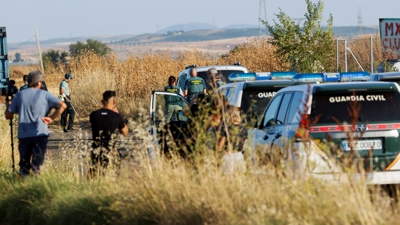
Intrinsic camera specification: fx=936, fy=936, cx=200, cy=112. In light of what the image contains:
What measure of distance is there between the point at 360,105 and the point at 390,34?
2168 centimetres

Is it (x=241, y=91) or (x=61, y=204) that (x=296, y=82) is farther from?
(x=61, y=204)

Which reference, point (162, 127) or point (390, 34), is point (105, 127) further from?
point (390, 34)

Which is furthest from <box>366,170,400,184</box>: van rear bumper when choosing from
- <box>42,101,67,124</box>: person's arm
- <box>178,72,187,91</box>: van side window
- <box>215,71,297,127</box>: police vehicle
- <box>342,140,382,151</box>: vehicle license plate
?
<box>178,72,187,91</box>: van side window

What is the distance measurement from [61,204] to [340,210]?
4.11m

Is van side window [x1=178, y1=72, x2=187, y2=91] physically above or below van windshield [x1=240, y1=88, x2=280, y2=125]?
below

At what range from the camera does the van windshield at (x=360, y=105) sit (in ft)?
36.0

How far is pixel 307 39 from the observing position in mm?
27938

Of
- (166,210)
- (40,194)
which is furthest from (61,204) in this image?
(166,210)

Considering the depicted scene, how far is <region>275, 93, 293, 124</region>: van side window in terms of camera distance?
11719mm

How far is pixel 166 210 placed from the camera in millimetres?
8328

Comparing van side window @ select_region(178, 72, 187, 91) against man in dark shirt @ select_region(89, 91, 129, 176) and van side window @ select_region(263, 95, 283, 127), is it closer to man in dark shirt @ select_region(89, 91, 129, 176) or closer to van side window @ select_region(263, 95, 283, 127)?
van side window @ select_region(263, 95, 283, 127)

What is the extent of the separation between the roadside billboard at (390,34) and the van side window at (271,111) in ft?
64.9

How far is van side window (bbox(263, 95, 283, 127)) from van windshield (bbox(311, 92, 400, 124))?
3.99 feet

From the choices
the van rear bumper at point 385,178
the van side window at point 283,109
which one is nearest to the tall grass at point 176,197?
the van rear bumper at point 385,178
